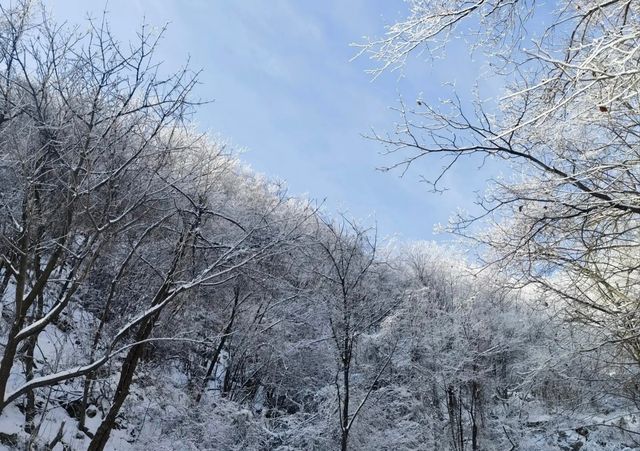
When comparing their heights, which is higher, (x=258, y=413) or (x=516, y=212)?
(x=516, y=212)

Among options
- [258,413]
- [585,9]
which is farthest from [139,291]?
[585,9]

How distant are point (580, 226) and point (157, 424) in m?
9.05

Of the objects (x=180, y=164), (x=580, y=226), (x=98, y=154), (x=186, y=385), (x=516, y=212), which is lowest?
(x=186, y=385)

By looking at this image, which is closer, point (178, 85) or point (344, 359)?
point (178, 85)

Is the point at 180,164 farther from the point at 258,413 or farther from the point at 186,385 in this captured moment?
the point at 258,413

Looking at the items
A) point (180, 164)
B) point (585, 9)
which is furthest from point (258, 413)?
point (585, 9)

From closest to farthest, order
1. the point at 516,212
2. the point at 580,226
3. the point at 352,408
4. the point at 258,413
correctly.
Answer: the point at 580,226
the point at 516,212
the point at 352,408
the point at 258,413

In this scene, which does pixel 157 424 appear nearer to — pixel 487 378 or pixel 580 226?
pixel 580 226

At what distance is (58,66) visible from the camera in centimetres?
466

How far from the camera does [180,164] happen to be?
6387 mm

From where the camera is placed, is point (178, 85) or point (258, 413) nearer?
point (178, 85)

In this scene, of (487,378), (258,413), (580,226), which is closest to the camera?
(580,226)

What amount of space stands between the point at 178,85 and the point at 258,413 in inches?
400

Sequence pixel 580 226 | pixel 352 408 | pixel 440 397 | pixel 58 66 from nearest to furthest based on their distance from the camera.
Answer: pixel 580 226, pixel 58 66, pixel 352 408, pixel 440 397
